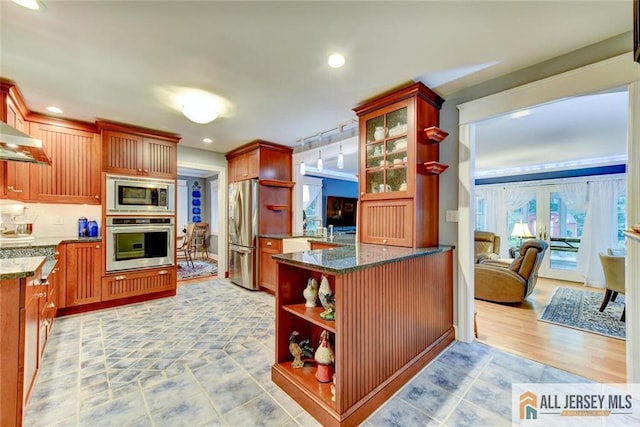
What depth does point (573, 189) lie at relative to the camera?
5328mm

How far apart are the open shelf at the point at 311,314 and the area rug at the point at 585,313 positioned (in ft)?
10.2

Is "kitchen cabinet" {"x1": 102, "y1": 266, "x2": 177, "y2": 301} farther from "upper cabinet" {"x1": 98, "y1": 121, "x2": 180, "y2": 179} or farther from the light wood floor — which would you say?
the light wood floor

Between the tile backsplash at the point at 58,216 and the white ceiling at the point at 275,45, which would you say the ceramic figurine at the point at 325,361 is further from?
the tile backsplash at the point at 58,216

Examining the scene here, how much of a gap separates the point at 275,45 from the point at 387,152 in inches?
54.2

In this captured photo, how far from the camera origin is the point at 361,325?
1534 mm

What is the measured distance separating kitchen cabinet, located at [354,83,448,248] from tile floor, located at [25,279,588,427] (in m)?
1.10

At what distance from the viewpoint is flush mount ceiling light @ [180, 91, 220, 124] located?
8.30 ft

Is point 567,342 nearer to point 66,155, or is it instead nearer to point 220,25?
point 220,25

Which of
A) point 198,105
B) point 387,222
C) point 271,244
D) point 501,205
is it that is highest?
point 198,105

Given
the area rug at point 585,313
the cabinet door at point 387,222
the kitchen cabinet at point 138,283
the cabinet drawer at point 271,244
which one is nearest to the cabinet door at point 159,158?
the kitchen cabinet at point 138,283

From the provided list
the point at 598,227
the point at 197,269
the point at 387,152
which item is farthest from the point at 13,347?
the point at 598,227

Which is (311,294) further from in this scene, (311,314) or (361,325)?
(361,325)

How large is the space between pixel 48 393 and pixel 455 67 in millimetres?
3754

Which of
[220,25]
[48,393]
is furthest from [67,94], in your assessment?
[48,393]
